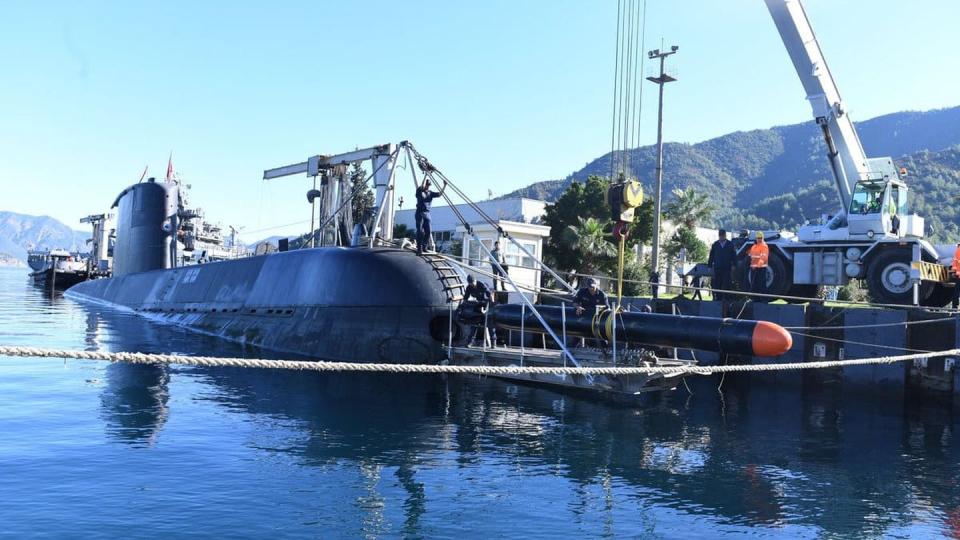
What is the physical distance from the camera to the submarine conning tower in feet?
98.0

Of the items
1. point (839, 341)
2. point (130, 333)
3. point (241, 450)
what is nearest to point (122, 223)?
point (130, 333)

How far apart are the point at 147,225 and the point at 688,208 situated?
1394 inches

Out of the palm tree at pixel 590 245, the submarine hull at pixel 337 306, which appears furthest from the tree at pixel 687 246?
the submarine hull at pixel 337 306

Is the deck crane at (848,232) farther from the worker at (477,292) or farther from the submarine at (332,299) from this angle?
the submarine at (332,299)

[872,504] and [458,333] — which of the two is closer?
[872,504]

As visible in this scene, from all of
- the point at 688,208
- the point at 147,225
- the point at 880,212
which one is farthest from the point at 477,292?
the point at 688,208

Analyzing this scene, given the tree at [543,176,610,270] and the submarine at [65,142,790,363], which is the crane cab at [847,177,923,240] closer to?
the submarine at [65,142,790,363]

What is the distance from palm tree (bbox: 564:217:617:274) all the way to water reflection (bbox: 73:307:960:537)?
22449 mm

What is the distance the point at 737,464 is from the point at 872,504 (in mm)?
1936

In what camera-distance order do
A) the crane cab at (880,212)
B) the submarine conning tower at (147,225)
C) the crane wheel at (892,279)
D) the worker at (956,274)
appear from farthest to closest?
the submarine conning tower at (147,225)
the crane cab at (880,212)
the crane wheel at (892,279)
the worker at (956,274)

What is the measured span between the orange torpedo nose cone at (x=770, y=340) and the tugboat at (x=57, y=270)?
63.7 metres

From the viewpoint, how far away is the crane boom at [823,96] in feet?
73.2

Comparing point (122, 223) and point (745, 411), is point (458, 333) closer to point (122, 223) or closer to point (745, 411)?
point (745, 411)

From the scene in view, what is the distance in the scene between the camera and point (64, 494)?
25.0 feet
